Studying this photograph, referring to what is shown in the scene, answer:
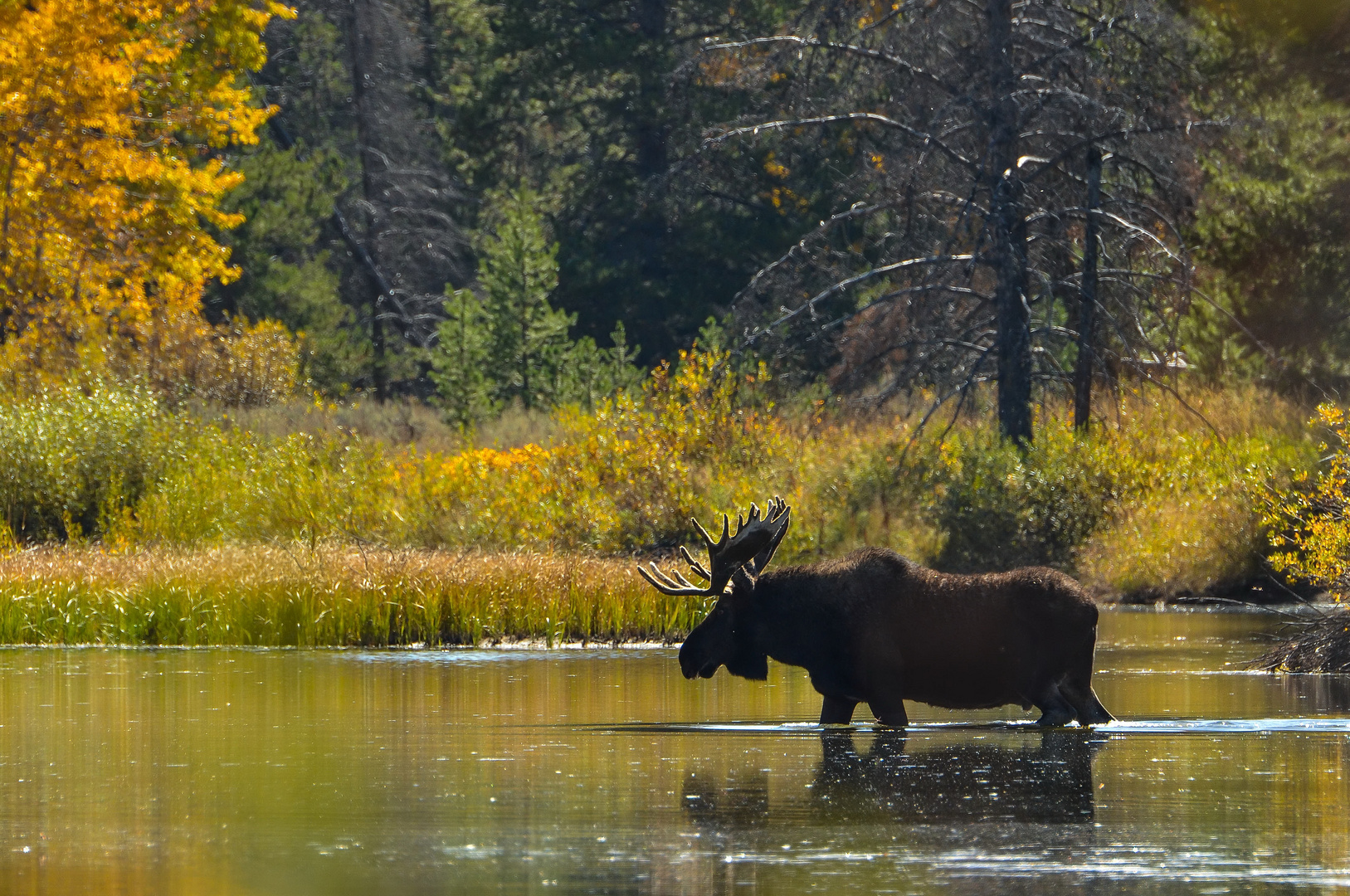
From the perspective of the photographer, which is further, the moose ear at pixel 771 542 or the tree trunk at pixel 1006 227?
the tree trunk at pixel 1006 227

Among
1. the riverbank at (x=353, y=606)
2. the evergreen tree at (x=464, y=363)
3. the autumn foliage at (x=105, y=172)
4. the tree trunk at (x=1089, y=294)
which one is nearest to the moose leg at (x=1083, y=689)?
the riverbank at (x=353, y=606)

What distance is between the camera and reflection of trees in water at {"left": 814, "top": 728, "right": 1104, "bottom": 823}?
34.9ft

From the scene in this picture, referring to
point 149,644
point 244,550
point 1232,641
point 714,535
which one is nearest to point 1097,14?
point 714,535

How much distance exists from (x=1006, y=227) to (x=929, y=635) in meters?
15.3

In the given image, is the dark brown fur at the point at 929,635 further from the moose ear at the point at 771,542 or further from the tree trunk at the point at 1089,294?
the tree trunk at the point at 1089,294

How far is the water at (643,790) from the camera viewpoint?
9.02 metres

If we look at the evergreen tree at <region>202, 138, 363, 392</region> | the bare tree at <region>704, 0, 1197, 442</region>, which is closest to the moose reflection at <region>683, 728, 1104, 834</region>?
the bare tree at <region>704, 0, 1197, 442</region>

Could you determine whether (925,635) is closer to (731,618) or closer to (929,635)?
(929,635)

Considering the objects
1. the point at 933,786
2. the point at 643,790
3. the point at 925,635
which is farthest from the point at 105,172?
the point at 933,786

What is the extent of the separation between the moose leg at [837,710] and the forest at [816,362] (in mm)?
4833

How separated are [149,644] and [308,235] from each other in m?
25.1

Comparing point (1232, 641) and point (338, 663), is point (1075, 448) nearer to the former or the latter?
point (1232, 641)

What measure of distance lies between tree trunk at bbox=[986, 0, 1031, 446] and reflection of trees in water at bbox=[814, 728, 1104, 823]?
15.3 meters

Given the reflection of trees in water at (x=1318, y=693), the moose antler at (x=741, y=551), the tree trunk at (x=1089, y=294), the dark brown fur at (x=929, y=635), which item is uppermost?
the tree trunk at (x=1089, y=294)
